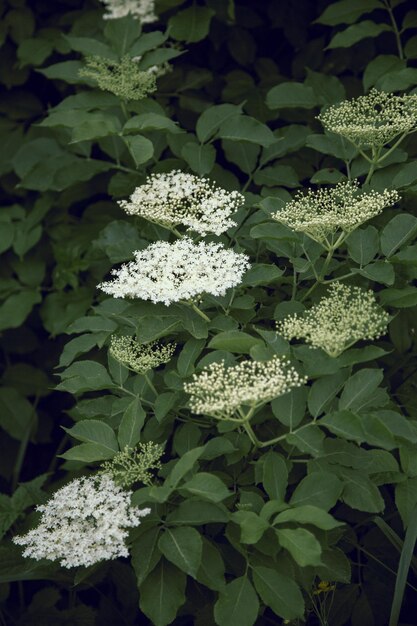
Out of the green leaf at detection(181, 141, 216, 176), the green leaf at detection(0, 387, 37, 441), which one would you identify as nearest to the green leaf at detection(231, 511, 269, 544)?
the green leaf at detection(181, 141, 216, 176)

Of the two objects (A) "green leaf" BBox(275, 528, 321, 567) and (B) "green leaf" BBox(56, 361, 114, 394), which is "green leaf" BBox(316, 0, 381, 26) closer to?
(B) "green leaf" BBox(56, 361, 114, 394)

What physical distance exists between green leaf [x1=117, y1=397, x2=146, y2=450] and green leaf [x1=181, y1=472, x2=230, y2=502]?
0.62 ft

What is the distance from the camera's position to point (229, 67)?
3.46 meters

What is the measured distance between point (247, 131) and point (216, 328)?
794mm

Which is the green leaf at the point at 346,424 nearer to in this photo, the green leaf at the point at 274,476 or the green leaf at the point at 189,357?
the green leaf at the point at 274,476

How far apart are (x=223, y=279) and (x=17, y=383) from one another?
1754mm

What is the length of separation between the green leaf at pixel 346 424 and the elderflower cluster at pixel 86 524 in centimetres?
44

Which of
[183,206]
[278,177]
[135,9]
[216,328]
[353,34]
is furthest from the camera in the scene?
[135,9]

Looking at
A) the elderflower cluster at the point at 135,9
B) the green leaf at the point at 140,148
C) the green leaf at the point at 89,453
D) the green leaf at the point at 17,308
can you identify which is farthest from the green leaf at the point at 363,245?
the green leaf at the point at 17,308

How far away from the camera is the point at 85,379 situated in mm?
2016

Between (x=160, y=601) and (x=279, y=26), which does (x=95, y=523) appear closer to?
(x=160, y=601)

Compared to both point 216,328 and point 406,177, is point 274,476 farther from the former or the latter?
point 406,177

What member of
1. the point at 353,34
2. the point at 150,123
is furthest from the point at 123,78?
the point at 353,34

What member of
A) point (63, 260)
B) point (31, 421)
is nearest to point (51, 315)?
point (63, 260)
